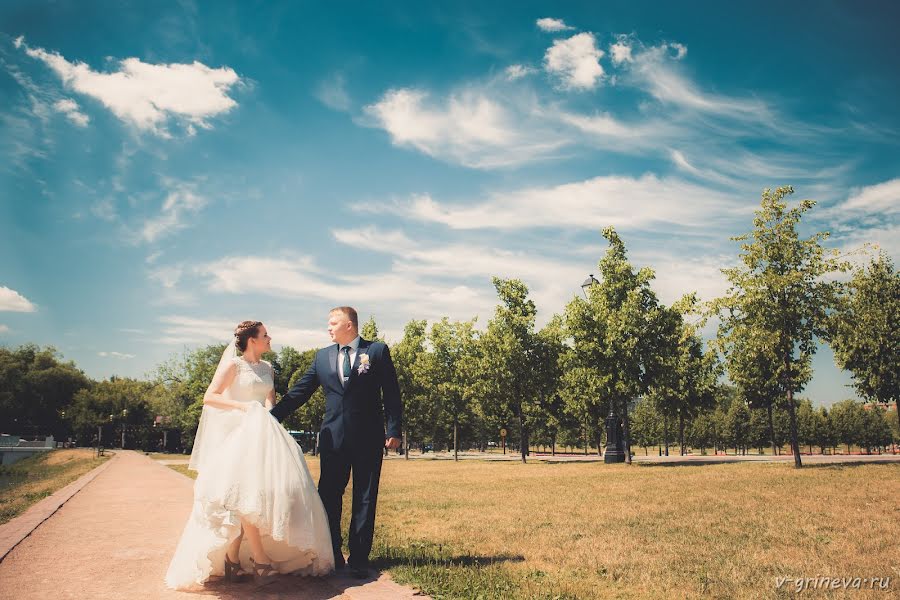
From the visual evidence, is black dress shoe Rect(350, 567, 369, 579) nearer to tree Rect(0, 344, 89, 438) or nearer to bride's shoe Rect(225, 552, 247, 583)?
bride's shoe Rect(225, 552, 247, 583)

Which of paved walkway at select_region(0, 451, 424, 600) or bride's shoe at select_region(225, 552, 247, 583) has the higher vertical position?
Answer: bride's shoe at select_region(225, 552, 247, 583)

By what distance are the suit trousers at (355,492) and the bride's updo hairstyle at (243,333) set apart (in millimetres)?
1451

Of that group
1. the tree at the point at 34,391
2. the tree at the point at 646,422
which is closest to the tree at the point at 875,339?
the tree at the point at 646,422

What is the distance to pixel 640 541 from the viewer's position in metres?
7.34

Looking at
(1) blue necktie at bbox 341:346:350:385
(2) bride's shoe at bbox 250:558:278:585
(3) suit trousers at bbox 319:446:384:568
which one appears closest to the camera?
(2) bride's shoe at bbox 250:558:278:585

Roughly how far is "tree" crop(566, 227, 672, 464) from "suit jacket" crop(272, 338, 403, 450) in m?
24.3

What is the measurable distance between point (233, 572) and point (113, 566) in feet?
5.37

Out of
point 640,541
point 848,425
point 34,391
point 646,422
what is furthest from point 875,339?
point 34,391

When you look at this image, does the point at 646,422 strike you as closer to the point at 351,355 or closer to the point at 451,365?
the point at 451,365

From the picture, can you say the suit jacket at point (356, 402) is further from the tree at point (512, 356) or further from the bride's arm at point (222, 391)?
the tree at point (512, 356)

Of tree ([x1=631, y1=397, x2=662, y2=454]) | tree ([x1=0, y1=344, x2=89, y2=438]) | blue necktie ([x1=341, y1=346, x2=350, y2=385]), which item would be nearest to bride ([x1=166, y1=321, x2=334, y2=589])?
blue necktie ([x1=341, y1=346, x2=350, y2=385])

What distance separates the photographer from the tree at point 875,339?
26.4 meters

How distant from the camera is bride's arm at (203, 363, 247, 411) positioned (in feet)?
17.9

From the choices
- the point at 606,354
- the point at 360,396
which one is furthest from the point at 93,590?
the point at 606,354
